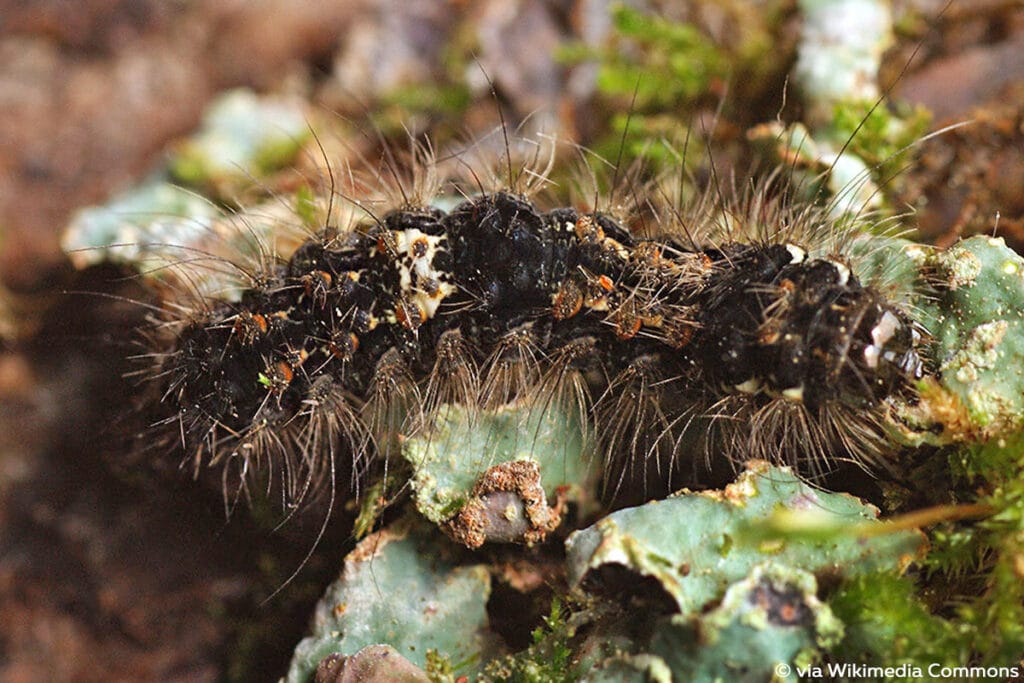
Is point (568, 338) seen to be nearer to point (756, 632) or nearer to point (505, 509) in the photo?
point (505, 509)

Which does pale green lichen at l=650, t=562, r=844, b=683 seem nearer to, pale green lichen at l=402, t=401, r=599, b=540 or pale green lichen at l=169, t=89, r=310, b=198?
pale green lichen at l=402, t=401, r=599, b=540

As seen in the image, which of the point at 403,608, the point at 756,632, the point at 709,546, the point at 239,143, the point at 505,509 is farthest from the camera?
the point at 239,143

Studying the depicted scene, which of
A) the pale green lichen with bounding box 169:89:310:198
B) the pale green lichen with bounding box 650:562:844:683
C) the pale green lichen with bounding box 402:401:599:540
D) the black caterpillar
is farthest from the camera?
the pale green lichen with bounding box 169:89:310:198

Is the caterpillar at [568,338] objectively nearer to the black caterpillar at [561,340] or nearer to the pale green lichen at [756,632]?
the black caterpillar at [561,340]

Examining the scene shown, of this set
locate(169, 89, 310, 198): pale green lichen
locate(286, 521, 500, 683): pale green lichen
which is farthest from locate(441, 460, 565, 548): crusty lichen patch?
locate(169, 89, 310, 198): pale green lichen

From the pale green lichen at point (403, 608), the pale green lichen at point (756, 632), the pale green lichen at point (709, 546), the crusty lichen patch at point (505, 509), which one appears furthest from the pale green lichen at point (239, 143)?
the pale green lichen at point (756, 632)

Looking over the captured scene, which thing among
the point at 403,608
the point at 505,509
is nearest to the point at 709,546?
the point at 505,509

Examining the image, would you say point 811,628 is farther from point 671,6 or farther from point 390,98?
point 390,98
